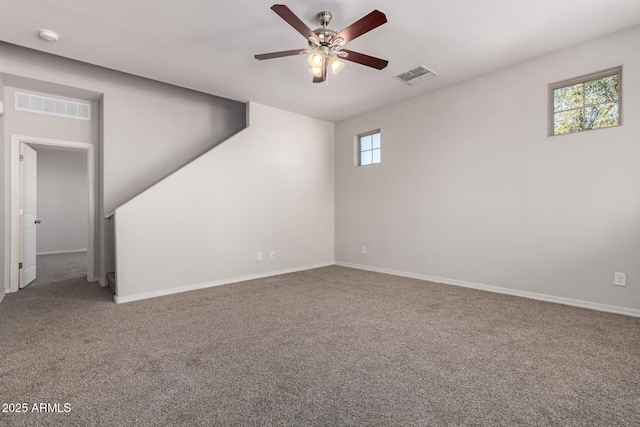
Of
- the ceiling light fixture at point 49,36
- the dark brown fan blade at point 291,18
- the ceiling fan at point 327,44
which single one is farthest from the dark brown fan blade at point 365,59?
the ceiling light fixture at point 49,36

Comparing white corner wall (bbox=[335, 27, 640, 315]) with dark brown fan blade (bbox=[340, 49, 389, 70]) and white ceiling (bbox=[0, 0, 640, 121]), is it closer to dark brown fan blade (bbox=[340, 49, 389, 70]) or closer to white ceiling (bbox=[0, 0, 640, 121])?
white ceiling (bbox=[0, 0, 640, 121])

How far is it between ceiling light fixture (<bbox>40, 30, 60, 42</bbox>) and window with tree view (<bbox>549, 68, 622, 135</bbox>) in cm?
515

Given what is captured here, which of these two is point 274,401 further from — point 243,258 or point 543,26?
point 543,26

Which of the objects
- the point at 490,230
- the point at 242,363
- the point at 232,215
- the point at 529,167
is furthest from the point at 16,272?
the point at 529,167

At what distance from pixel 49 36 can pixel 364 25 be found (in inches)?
118

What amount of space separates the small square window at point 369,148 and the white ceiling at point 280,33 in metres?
1.37

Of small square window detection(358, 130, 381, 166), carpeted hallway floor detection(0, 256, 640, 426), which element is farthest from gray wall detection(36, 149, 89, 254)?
small square window detection(358, 130, 381, 166)

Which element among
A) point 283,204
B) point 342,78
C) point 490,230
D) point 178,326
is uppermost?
point 342,78

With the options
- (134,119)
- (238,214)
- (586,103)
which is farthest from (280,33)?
(586,103)

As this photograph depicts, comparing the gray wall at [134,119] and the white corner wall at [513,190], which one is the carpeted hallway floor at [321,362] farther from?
the gray wall at [134,119]

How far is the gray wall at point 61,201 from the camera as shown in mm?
7348

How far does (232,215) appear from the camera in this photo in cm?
455

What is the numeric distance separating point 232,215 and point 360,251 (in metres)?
2.32

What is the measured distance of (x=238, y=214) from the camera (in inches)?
182
